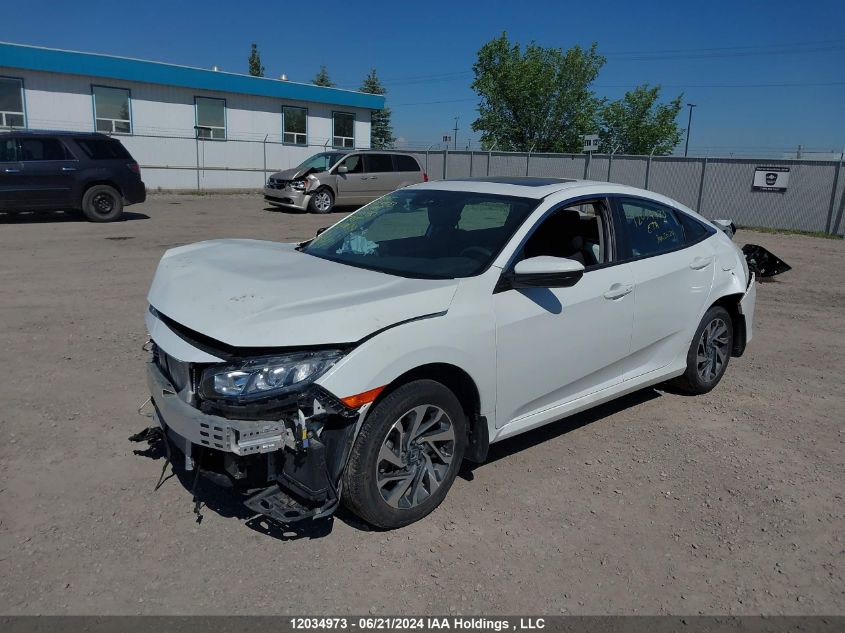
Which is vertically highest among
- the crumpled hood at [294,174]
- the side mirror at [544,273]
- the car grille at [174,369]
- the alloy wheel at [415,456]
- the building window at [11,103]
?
the building window at [11,103]

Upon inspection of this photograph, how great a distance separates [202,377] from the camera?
118 inches

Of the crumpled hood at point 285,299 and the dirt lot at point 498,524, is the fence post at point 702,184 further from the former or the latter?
the crumpled hood at point 285,299

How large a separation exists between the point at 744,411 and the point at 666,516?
1.93 meters

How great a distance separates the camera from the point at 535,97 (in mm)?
49031

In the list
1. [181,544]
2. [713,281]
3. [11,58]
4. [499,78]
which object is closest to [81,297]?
[181,544]

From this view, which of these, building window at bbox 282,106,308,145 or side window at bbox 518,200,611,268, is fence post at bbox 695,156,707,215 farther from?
side window at bbox 518,200,611,268

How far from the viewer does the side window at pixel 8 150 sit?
47.4 ft

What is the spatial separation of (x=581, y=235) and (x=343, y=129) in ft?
103

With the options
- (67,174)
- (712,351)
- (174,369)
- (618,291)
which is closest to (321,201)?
(67,174)

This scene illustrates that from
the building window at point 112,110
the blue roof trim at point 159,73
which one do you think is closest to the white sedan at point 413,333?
the blue roof trim at point 159,73

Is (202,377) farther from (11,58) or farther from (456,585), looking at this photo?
(11,58)

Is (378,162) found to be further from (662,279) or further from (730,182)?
(662,279)

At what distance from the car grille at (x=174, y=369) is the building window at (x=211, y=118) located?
27584mm

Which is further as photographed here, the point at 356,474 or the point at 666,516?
the point at 666,516
